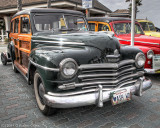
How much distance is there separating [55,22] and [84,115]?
2.00 meters

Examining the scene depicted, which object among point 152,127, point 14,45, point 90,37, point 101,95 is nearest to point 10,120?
point 101,95

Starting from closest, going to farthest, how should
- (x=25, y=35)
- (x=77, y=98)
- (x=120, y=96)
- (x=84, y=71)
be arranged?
(x=77, y=98) → (x=84, y=71) → (x=120, y=96) → (x=25, y=35)

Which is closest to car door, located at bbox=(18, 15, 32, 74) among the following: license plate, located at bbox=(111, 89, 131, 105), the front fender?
the front fender

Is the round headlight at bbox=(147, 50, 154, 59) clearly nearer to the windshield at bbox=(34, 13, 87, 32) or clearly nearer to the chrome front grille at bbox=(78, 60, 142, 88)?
the chrome front grille at bbox=(78, 60, 142, 88)

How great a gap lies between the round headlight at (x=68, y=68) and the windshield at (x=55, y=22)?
54.6 inches

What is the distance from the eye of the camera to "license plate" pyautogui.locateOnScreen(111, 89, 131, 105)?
231 centimetres

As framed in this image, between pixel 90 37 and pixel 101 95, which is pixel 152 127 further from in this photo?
pixel 90 37

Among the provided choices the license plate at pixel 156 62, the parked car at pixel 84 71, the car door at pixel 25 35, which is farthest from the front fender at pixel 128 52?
the car door at pixel 25 35

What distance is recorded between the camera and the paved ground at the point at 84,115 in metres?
2.48

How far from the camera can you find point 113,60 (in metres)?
2.41

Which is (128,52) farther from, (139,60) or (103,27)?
(103,27)

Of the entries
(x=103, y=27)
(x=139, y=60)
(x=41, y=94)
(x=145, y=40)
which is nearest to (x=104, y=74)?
(x=139, y=60)

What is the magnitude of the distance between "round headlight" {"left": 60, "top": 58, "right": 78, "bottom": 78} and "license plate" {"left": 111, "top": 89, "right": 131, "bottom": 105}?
0.70 m

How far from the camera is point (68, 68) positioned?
217cm
